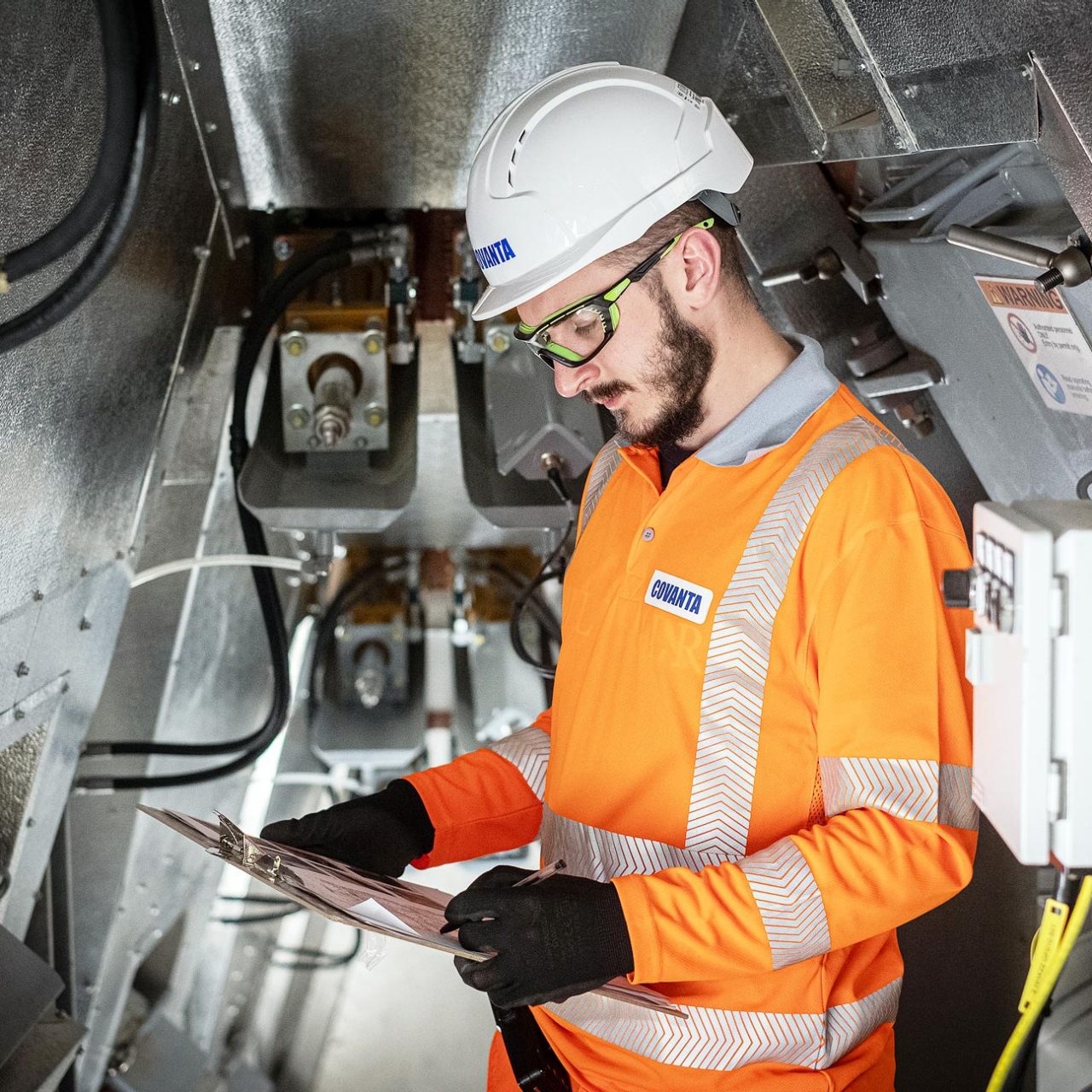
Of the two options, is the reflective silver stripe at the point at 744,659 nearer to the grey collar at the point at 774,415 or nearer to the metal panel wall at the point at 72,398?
the grey collar at the point at 774,415

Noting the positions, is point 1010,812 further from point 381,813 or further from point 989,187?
point 989,187

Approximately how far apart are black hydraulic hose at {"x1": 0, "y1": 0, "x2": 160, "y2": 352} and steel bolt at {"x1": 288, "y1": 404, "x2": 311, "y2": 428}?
3.34ft

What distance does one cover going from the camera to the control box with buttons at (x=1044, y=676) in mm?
909

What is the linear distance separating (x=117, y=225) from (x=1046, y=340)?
1094 millimetres

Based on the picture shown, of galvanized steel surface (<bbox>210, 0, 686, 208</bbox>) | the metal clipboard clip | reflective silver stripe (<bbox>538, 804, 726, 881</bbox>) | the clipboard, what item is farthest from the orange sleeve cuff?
galvanized steel surface (<bbox>210, 0, 686, 208</bbox>)

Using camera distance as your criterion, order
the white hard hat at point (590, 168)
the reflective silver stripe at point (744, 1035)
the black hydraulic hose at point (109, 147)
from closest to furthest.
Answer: the black hydraulic hose at point (109, 147), the reflective silver stripe at point (744, 1035), the white hard hat at point (590, 168)

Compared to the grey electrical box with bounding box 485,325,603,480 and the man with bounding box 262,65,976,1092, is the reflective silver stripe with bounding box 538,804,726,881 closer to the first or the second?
the man with bounding box 262,65,976,1092

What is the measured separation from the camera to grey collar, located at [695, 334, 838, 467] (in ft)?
4.59

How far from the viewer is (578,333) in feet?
4.82

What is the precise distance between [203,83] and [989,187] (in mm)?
1171

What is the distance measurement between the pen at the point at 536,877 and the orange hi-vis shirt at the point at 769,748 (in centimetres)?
9

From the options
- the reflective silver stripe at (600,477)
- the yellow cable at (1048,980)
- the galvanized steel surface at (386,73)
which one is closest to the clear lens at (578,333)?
the reflective silver stripe at (600,477)

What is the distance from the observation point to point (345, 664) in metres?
3.52

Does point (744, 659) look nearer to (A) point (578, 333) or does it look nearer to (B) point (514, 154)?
(A) point (578, 333)
